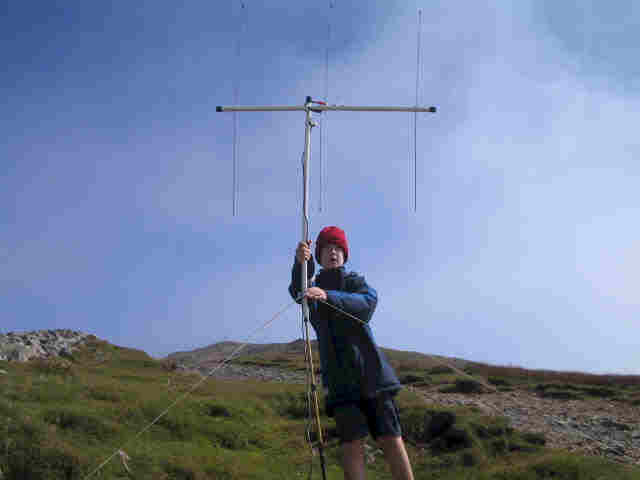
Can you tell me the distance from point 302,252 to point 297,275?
0.30 metres

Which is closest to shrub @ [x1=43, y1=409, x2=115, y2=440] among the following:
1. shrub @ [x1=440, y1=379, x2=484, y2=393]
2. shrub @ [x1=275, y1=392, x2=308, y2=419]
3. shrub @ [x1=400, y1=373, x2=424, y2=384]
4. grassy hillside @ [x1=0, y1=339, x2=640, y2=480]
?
grassy hillside @ [x1=0, y1=339, x2=640, y2=480]

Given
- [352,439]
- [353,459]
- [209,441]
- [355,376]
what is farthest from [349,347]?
[209,441]

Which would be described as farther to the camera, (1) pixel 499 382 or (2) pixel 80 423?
(1) pixel 499 382

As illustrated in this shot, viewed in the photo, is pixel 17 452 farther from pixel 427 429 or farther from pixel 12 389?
pixel 427 429

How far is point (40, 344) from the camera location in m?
21.9

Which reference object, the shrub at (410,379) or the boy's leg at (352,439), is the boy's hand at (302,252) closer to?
the boy's leg at (352,439)

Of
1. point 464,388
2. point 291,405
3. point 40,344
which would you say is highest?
point 40,344

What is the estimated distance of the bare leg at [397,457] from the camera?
404cm

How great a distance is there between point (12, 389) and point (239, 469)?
4.52 m

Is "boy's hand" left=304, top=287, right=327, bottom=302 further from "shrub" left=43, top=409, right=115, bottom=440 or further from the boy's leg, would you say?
"shrub" left=43, top=409, right=115, bottom=440

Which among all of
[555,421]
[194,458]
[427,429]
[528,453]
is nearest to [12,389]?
[194,458]

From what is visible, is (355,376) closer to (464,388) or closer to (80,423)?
(80,423)

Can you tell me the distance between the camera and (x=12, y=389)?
27.4 ft

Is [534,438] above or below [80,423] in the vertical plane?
below
